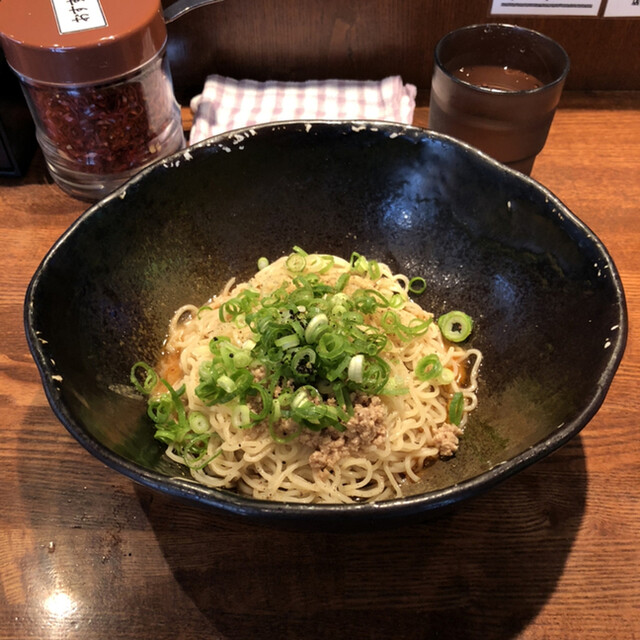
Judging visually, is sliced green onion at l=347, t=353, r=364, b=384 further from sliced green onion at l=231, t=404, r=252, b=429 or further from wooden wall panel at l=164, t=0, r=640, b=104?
wooden wall panel at l=164, t=0, r=640, b=104

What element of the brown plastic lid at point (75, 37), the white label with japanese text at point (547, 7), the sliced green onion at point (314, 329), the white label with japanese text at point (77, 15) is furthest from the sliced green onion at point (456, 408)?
the white label with japanese text at point (547, 7)

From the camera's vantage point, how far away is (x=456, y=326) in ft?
6.84

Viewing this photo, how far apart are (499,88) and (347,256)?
3.03 feet

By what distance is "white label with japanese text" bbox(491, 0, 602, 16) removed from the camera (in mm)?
2686

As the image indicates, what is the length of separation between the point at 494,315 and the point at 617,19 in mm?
1694

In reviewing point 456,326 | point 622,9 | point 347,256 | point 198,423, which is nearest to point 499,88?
point 622,9

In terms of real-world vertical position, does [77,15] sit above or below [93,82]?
above

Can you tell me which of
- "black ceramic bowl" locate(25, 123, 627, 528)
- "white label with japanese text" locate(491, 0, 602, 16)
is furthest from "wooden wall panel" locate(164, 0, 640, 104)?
"black ceramic bowl" locate(25, 123, 627, 528)

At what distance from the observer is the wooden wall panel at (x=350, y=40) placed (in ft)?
9.14

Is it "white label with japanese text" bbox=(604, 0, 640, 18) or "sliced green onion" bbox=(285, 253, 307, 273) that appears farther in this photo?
"white label with japanese text" bbox=(604, 0, 640, 18)

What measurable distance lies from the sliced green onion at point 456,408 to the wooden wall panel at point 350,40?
5.91 ft

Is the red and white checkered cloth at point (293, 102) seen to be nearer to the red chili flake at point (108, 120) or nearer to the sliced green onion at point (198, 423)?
the red chili flake at point (108, 120)

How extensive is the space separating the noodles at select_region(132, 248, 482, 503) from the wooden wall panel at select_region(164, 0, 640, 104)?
5.02 feet

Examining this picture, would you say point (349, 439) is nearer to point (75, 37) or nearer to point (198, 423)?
point (198, 423)
